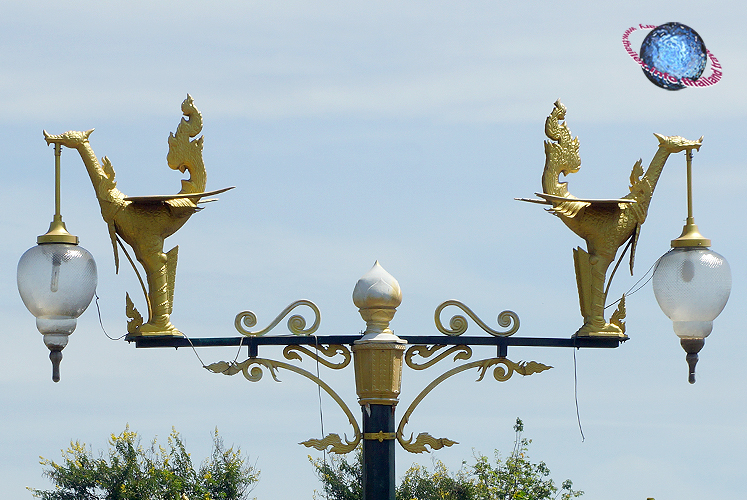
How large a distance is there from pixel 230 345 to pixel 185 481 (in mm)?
24383

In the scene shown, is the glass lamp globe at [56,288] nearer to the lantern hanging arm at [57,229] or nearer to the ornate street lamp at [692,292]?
the lantern hanging arm at [57,229]

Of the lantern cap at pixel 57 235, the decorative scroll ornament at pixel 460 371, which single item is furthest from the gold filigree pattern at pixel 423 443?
the lantern cap at pixel 57 235

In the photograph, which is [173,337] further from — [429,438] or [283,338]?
[429,438]

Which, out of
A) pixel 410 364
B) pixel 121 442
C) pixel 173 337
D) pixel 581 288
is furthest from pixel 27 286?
pixel 121 442

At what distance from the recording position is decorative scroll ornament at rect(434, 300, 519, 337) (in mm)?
10758

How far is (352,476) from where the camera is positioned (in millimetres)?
32875

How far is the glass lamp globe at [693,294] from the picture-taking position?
10.4 meters

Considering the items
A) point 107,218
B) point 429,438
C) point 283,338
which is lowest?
point 429,438

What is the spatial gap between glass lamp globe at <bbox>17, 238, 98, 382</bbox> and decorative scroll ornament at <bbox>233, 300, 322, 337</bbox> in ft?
3.28

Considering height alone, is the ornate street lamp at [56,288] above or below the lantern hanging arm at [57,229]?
below

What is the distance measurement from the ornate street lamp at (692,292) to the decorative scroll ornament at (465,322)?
962mm

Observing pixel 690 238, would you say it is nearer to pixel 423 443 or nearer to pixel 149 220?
pixel 423 443

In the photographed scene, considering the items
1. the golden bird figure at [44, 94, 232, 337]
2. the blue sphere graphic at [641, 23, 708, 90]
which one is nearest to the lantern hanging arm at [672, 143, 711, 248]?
the blue sphere graphic at [641, 23, 708, 90]

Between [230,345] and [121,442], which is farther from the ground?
[121,442]
